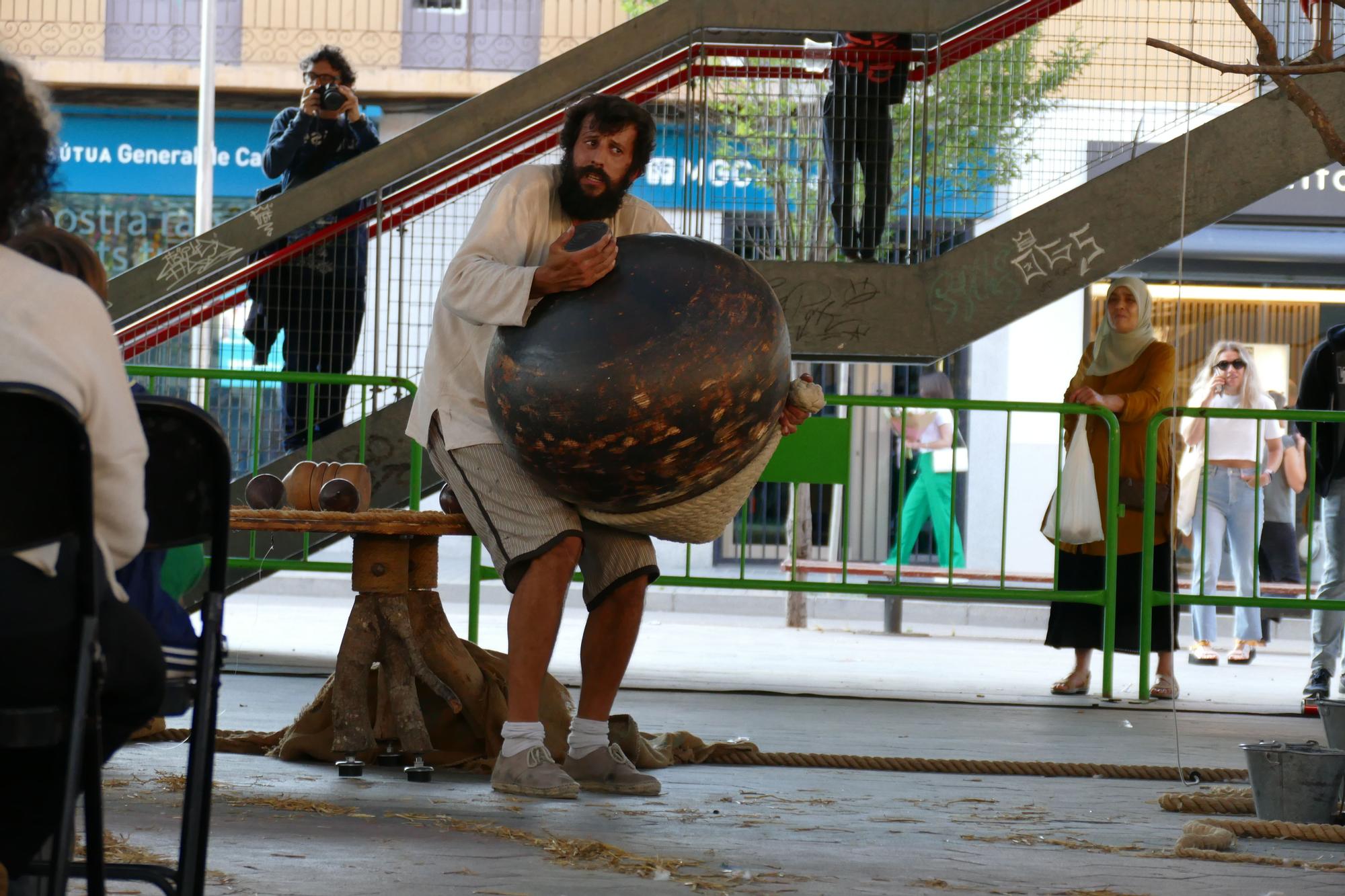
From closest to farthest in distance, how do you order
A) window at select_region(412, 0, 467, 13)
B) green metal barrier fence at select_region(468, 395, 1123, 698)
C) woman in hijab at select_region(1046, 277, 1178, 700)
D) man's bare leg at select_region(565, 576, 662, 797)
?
1. man's bare leg at select_region(565, 576, 662, 797)
2. green metal barrier fence at select_region(468, 395, 1123, 698)
3. woman in hijab at select_region(1046, 277, 1178, 700)
4. window at select_region(412, 0, 467, 13)

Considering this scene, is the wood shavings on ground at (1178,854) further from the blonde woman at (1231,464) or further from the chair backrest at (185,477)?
the blonde woman at (1231,464)

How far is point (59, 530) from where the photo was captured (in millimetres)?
2211

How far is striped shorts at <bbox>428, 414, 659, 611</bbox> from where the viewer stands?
187 inches

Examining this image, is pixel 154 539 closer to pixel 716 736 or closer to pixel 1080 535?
pixel 716 736

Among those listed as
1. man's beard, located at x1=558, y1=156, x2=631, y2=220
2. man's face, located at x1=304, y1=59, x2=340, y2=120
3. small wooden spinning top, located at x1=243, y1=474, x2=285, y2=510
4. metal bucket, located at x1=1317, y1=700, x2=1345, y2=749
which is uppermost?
man's face, located at x1=304, y1=59, x2=340, y2=120

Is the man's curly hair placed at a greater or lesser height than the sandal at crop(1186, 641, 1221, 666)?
greater

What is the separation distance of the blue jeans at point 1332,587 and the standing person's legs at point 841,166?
2774mm

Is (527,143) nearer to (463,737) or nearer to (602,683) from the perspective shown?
(463,737)

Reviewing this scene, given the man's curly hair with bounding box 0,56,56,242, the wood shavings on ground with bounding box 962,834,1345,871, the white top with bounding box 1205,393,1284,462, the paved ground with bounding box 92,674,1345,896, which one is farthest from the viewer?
the white top with bounding box 1205,393,1284,462

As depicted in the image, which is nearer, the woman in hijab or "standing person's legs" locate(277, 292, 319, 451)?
the woman in hijab

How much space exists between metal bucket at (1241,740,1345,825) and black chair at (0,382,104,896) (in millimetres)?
3305

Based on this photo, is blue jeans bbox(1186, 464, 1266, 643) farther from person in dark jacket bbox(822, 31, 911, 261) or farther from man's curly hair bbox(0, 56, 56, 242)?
man's curly hair bbox(0, 56, 56, 242)

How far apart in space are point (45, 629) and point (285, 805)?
2.20m

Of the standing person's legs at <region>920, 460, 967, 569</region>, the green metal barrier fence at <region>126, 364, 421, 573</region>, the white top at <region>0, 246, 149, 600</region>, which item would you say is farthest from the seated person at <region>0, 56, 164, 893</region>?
the standing person's legs at <region>920, 460, 967, 569</region>
